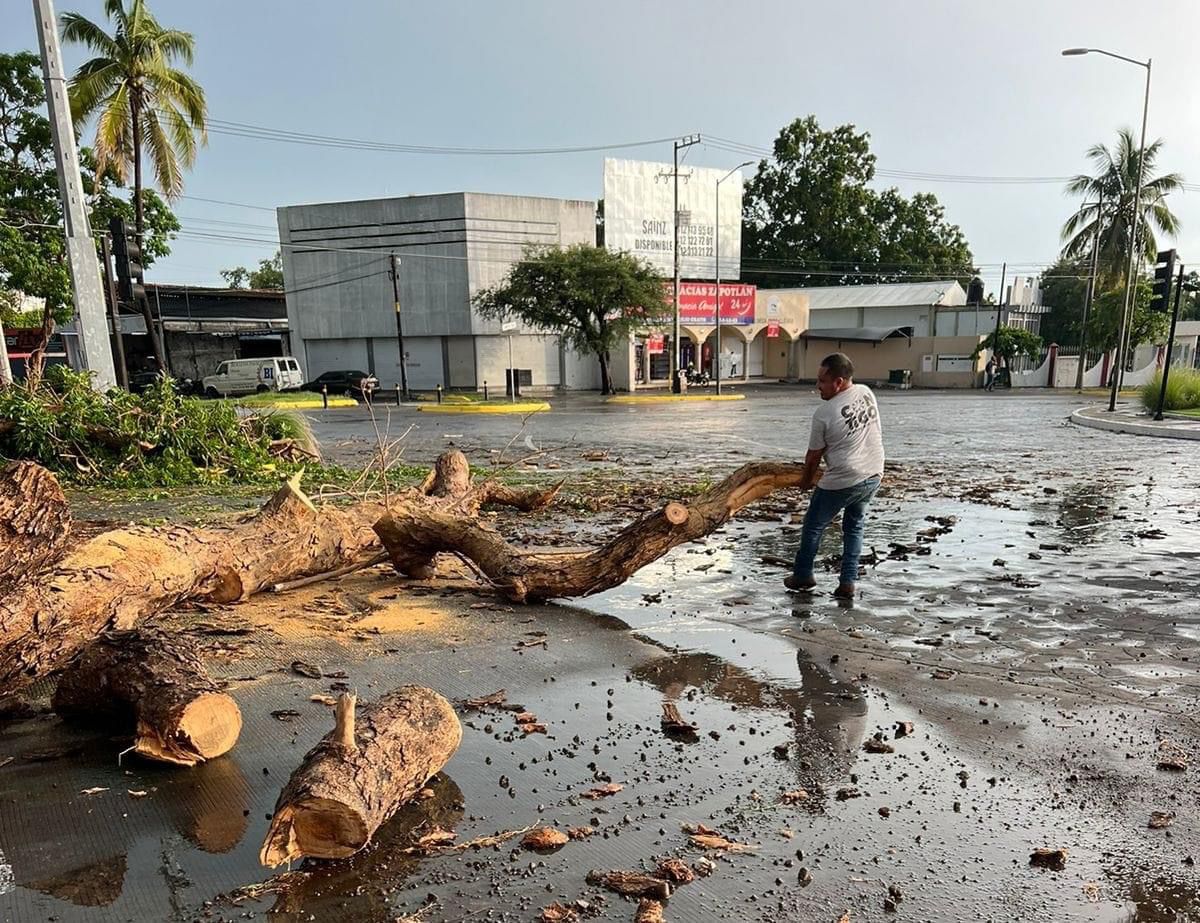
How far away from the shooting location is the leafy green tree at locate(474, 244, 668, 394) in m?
33.0

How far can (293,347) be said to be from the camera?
42.0m

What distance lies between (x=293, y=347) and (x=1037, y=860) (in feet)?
144

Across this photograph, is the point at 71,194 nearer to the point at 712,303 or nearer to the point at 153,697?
the point at 153,697

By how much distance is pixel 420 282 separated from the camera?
39.5 metres

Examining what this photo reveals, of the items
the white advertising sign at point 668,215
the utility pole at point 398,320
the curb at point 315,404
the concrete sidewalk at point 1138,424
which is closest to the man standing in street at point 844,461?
the concrete sidewalk at point 1138,424

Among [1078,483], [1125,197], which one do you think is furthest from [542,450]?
[1125,197]

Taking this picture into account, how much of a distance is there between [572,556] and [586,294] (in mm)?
28063

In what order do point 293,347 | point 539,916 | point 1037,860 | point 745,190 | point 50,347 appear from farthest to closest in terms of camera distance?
point 745,190, point 293,347, point 50,347, point 1037,860, point 539,916

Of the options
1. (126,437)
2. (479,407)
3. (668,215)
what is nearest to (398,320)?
(479,407)

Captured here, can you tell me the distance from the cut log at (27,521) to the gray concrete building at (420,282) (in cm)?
3584

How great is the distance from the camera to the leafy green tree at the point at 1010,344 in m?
43.5

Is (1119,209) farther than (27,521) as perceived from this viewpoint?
Yes

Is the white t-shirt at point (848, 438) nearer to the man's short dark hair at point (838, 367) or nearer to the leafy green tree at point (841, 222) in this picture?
the man's short dark hair at point (838, 367)

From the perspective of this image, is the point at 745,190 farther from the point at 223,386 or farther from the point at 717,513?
the point at 717,513
